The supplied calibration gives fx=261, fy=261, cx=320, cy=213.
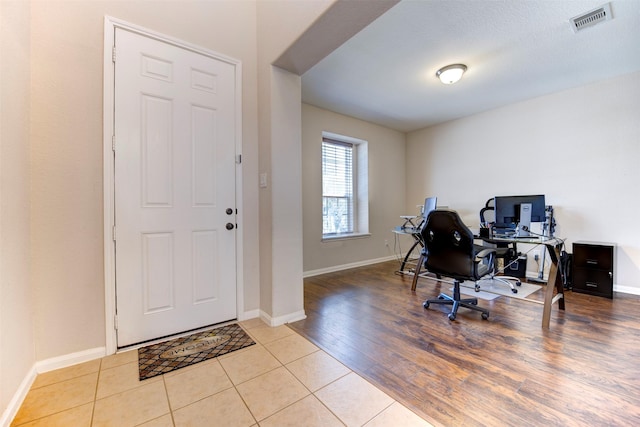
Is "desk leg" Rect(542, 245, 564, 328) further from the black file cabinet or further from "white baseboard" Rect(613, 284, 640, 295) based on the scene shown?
"white baseboard" Rect(613, 284, 640, 295)

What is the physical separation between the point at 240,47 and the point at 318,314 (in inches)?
105

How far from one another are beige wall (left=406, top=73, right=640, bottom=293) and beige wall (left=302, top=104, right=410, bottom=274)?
3.29 ft

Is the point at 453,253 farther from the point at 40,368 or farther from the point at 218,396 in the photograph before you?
the point at 40,368

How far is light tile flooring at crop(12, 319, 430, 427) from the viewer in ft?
4.20

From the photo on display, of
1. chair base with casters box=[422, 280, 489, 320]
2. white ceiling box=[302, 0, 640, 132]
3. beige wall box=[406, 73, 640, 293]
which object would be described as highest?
white ceiling box=[302, 0, 640, 132]

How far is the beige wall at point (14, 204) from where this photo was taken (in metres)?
1.31

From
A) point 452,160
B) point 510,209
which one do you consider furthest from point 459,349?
point 452,160

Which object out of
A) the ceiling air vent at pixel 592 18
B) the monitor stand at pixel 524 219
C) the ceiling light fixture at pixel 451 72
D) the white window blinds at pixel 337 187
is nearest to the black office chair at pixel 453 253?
the monitor stand at pixel 524 219

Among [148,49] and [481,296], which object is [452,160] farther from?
[148,49]

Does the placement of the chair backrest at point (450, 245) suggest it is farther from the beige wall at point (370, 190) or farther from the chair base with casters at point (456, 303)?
the beige wall at point (370, 190)

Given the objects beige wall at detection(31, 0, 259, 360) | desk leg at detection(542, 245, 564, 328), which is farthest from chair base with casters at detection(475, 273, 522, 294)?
beige wall at detection(31, 0, 259, 360)

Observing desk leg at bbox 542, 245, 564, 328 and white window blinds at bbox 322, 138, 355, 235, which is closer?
desk leg at bbox 542, 245, 564, 328

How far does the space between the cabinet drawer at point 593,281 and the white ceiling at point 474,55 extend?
2376 mm

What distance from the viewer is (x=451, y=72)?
9.68 ft
